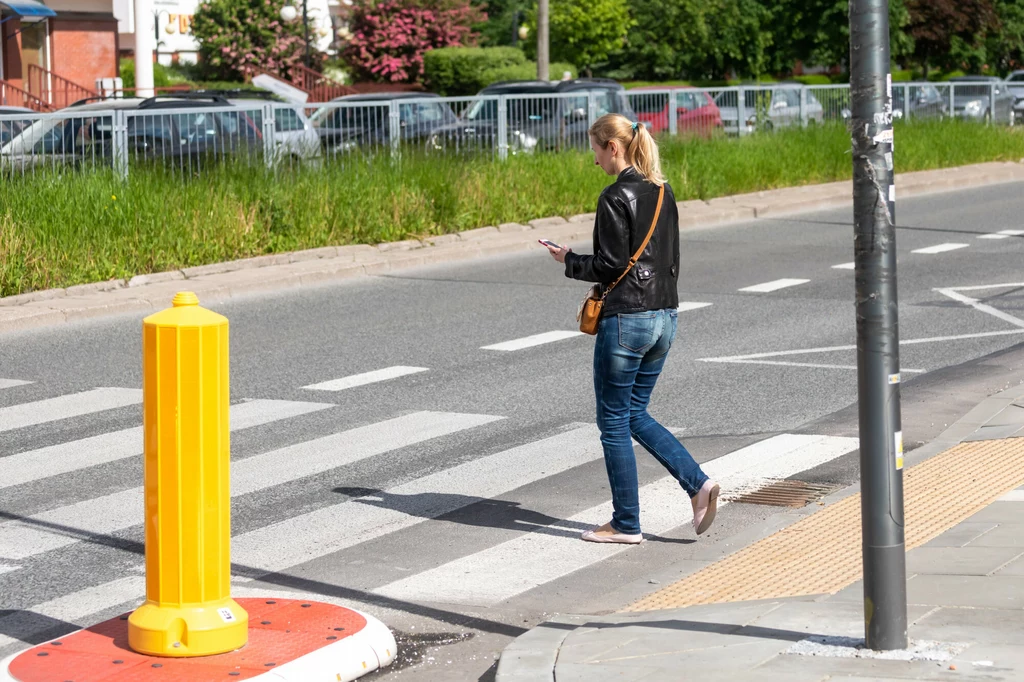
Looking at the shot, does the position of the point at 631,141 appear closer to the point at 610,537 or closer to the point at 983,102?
the point at 610,537

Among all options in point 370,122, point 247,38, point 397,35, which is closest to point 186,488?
point 370,122

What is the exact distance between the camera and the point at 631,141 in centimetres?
634

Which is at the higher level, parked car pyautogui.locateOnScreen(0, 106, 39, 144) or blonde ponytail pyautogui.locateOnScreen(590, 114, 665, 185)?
parked car pyautogui.locateOnScreen(0, 106, 39, 144)

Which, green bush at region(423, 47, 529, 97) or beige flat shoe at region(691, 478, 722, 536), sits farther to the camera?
green bush at region(423, 47, 529, 97)

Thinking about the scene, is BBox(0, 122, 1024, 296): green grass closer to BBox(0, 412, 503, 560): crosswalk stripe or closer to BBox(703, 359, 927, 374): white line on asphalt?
BBox(0, 412, 503, 560): crosswalk stripe

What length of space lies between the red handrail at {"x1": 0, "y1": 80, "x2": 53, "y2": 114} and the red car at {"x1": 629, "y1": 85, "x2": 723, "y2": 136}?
47.3 feet

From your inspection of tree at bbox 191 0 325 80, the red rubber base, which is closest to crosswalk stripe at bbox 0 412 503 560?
the red rubber base

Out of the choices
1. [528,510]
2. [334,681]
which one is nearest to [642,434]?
[528,510]

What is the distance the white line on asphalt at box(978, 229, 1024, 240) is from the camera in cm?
1861

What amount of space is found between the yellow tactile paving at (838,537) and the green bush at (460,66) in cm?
4624

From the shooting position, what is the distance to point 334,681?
486cm

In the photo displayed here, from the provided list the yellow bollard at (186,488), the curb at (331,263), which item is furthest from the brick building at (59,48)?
the yellow bollard at (186,488)

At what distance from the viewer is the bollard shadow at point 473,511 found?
679 centimetres

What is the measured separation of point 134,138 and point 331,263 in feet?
7.95
